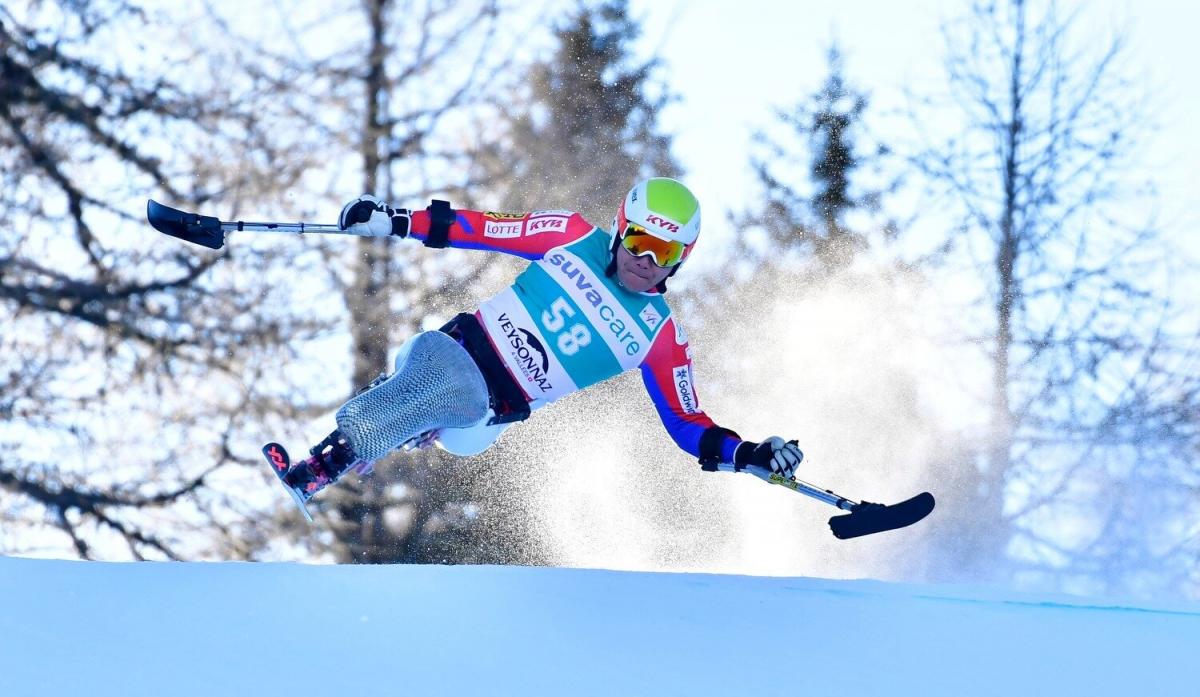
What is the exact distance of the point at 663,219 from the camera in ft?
17.8

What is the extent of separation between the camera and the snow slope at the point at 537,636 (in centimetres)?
342

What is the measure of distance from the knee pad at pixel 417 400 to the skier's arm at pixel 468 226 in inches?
19.1

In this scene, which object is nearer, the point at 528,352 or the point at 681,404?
the point at 528,352

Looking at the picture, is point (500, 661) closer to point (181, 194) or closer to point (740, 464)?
point (740, 464)

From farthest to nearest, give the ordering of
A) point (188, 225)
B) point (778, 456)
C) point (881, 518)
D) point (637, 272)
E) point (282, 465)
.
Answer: point (188, 225)
point (637, 272)
point (282, 465)
point (778, 456)
point (881, 518)

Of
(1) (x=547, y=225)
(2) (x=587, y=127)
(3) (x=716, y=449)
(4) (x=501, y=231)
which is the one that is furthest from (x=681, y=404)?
(2) (x=587, y=127)

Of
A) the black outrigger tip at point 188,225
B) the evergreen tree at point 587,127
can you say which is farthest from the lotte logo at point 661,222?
the evergreen tree at point 587,127

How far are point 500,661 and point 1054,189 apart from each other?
1444cm

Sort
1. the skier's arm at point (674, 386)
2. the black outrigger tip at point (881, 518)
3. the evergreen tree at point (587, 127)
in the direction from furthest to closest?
the evergreen tree at point (587, 127) → the skier's arm at point (674, 386) → the black outrigger tip at point (881, 518)

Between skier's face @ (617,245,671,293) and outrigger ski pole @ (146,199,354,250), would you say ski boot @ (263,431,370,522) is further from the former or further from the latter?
skier's face @ (617,245,671,293)

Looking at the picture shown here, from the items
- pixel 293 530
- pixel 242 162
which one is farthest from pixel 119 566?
pixel 242 162

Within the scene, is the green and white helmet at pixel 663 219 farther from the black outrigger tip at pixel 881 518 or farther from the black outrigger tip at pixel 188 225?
the black outrigger tip at pixel 188 225

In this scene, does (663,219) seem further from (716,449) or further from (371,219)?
(371,219)

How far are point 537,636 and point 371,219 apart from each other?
7.79ft
